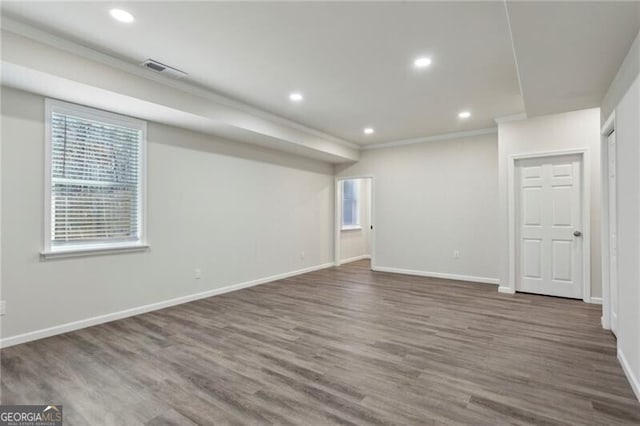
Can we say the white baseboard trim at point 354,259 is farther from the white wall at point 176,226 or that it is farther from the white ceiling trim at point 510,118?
the white ceiling trim at point 510,118

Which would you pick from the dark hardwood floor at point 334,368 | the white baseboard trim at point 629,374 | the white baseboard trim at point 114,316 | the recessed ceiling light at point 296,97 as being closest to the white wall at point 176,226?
the white baseboard trim at point 114,316

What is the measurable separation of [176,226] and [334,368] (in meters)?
2.94

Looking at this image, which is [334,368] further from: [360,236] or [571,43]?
[360,236]

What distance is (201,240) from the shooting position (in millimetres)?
4641

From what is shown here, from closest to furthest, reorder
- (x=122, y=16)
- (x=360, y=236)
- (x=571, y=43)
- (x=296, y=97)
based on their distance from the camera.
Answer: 1. (x=571, y=43)
2. (x=122, y=16)
3. (x=296, y=97)
4. (x=360, y=236)

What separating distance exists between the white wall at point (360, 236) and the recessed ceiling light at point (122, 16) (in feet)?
19.7

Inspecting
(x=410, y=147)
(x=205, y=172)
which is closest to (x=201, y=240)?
(x=205, y=172)

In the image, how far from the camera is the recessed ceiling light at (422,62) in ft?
10.0

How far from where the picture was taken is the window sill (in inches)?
126

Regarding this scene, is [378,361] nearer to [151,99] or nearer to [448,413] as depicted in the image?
[448,413]

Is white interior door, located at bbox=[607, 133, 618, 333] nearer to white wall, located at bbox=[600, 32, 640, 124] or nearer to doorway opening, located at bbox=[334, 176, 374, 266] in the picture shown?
white wall, located at bbox=[600, 32, 640, 124]

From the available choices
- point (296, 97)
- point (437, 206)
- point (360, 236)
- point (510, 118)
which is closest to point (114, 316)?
point (296, 97)

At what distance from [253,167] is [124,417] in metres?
4.07

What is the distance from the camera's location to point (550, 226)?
15.0ft
